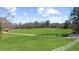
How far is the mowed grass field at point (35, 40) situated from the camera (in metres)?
1.50

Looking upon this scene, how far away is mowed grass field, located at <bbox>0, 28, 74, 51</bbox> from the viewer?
4.93 feet

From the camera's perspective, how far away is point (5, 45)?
4.95ft

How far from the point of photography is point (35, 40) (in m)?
1.52

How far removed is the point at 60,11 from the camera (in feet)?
Result: 4.96

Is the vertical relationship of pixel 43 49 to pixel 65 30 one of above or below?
below
